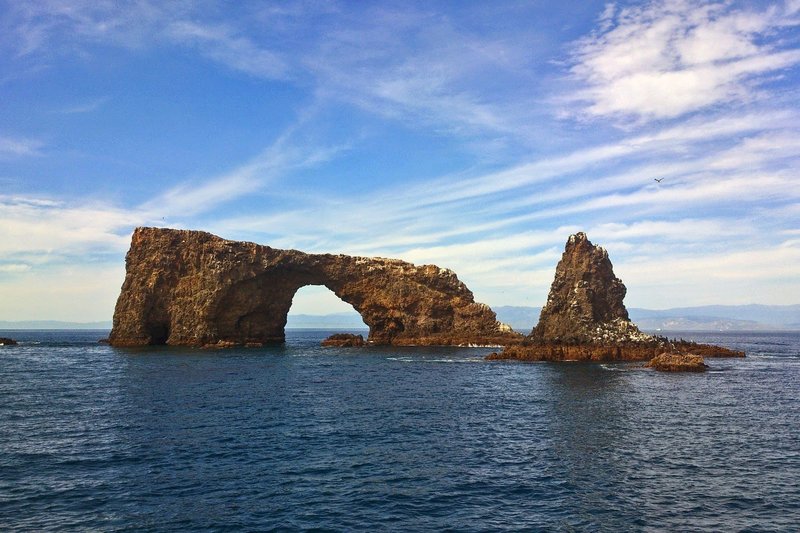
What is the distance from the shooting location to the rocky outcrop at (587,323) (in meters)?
74.3

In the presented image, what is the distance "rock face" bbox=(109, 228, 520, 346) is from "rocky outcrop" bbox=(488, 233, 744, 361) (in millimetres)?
22330

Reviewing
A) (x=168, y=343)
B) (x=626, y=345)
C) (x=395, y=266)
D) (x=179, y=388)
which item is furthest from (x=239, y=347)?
(x=626, y=345)

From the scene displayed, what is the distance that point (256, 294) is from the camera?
9962 centimetres

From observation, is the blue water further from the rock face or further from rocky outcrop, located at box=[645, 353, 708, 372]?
the rock face

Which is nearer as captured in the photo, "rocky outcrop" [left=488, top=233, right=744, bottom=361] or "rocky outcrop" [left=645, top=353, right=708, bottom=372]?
"rocky outcrop" [left=645, top=353, right=708, bottom=372]

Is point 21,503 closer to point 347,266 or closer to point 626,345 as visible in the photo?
point 626,345

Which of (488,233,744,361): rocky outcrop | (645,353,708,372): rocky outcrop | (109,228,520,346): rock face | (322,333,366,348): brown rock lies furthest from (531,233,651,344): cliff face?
(322,333,366,348): brown rock

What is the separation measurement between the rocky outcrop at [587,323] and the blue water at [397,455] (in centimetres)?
2311

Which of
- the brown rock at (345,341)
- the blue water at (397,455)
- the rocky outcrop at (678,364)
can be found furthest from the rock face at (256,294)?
the blue water at (397,455)

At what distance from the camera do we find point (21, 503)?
19.4 metres

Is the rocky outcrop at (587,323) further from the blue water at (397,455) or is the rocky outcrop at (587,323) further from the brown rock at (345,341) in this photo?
the brown rock at (345,341)

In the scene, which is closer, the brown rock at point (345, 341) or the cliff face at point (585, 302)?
the cliff face at point (585, 302)

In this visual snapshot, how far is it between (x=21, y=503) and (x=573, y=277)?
7106cm

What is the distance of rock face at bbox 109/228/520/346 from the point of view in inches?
3661
